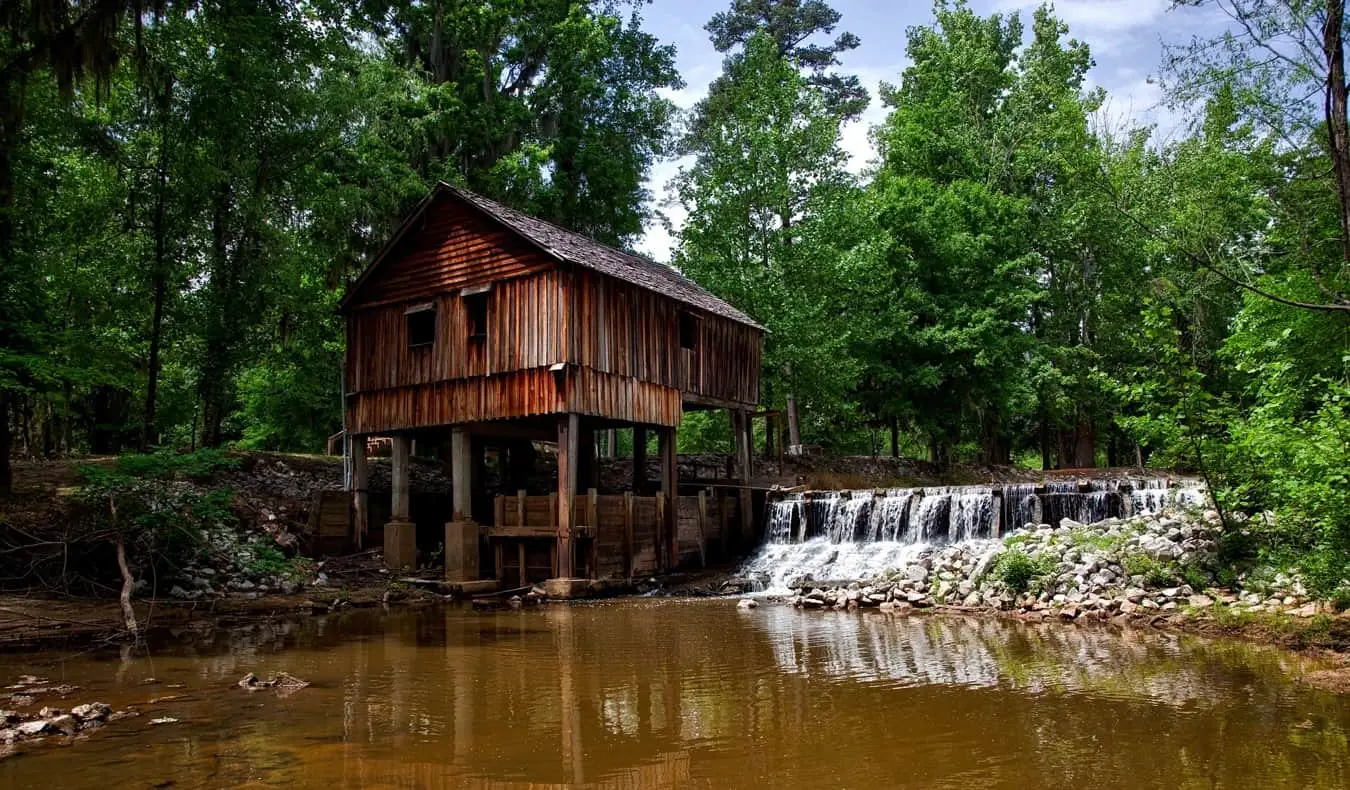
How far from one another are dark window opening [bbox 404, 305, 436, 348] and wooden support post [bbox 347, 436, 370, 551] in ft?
8.96

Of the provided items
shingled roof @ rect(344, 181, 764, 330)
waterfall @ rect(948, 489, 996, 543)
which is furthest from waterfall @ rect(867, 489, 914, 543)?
shingled roof @ rect(344, 181, 764, 330)

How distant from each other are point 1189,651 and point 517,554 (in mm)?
12726

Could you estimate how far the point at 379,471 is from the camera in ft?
80.1

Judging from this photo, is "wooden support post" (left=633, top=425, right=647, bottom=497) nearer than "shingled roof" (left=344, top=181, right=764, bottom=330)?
No

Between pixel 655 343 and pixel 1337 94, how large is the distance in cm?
1348

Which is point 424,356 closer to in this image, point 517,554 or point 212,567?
point 517,554

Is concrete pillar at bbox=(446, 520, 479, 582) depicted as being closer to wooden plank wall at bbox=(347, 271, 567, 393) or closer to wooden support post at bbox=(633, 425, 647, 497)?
wooden plank wall at bbox=(347, 271, 567, 393)

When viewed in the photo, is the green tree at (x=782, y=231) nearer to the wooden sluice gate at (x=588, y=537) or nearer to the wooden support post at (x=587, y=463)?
the wooden support post at (x=587, y=463)

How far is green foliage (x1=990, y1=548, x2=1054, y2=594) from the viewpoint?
13633 mm

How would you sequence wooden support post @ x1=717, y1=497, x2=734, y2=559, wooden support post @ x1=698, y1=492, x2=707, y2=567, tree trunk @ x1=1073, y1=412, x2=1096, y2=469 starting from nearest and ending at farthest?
1. wooden support post @ x1=698, y1=492, x2=707, y2=567
2. wooden support post @ x1=717, y1=497, x2=734, y2=559
3. tree trunk @ x1=1073, y1=412, x2=1096, y2=469

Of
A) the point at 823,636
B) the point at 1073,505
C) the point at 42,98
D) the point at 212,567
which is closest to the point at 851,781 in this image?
the point at 823,636

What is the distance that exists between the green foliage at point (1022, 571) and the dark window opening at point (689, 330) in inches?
409

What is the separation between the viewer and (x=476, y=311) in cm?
1992

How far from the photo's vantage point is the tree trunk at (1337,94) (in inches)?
417
